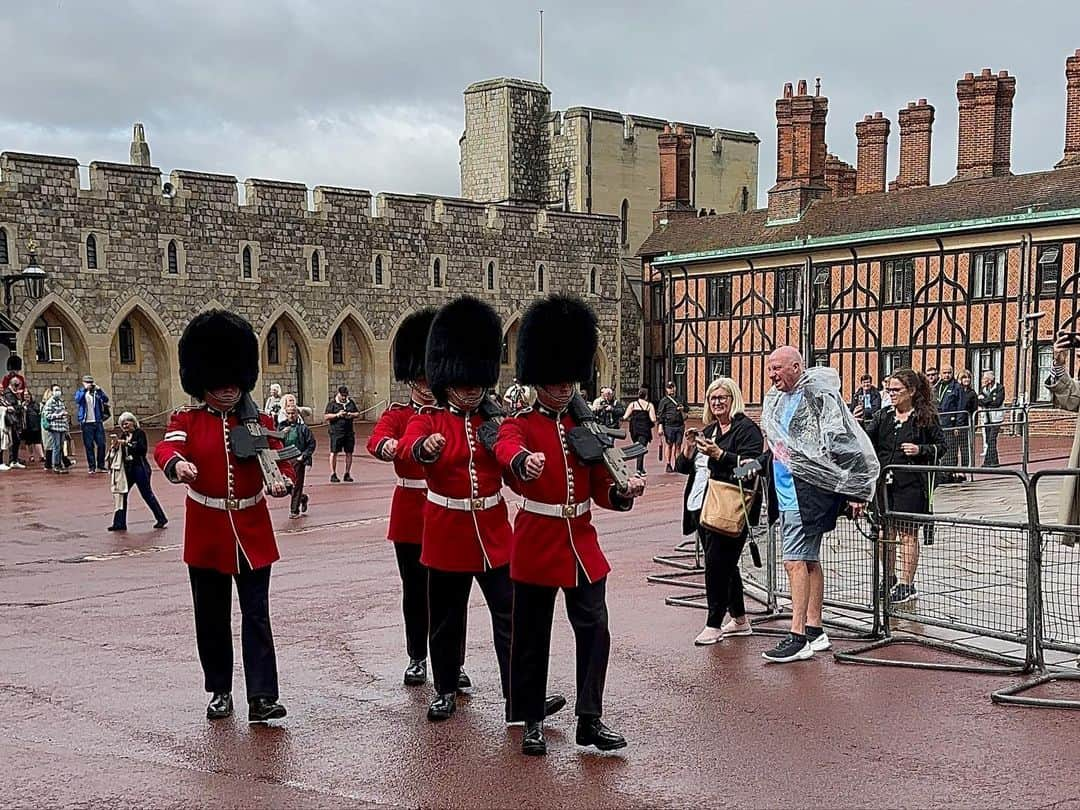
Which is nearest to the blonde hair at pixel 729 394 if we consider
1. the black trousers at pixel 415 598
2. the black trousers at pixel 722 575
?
the black trousers at pixel 722 575

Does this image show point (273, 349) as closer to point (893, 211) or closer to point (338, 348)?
point (338, 348)

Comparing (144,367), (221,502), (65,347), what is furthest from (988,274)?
(221,502)

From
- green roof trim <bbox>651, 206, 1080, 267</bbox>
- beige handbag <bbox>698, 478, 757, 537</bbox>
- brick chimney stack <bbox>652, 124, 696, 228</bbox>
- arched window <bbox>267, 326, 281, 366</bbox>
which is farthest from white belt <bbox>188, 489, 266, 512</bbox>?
brick chimney stack <bbox>652, 124, 696, 228</bbox>

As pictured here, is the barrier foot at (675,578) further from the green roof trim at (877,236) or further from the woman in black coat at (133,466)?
the green roof trim at (877,236)

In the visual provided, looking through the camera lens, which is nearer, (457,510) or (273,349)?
(457,510)

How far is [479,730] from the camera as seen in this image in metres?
5.41

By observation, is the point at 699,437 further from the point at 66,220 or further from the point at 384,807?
the point at 66,220

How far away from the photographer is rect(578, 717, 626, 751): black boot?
5027 mm

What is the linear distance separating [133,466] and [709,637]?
826cm

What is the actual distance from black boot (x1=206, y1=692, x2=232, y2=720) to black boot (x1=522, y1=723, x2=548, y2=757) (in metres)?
1.45

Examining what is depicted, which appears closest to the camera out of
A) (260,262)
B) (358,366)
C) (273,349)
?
(260,262)

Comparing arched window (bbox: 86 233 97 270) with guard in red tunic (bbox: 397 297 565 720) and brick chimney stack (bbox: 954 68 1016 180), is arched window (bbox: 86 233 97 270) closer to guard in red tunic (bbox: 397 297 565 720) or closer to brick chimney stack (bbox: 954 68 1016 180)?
brick chimney stack (bbox: 954 68 1016 180)

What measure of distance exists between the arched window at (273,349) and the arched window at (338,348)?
1.67 m

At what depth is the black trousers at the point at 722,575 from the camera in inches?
266
